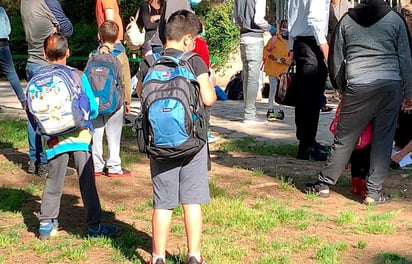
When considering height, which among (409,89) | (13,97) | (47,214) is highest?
(409,89)

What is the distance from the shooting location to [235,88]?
47.3ft

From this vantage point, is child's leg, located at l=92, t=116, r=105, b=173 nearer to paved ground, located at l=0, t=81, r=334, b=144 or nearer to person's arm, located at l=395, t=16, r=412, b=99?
paved ground, located at l=0, t=81, r=334, b=144

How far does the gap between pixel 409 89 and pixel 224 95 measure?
7741 millimetres

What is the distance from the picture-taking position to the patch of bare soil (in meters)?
5.09

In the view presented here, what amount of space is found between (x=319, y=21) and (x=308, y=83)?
746 mm

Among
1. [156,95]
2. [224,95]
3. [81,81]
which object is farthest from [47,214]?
[224,95]

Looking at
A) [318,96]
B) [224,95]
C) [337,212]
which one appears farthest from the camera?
[224,95]

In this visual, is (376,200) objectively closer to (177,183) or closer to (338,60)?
(338,60)

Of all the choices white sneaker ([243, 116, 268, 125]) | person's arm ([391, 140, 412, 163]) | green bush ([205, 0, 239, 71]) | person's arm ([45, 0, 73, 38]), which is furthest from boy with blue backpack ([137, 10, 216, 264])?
green bush ([205, 0, 239, 71])

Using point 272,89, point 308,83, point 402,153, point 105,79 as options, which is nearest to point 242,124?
point 272,89

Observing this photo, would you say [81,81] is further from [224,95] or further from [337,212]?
[224,95]

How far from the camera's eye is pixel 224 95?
45.0ft

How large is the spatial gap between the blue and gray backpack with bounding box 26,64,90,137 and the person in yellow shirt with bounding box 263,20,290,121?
232 inches

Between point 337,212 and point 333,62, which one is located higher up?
point 333,62
